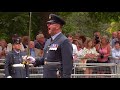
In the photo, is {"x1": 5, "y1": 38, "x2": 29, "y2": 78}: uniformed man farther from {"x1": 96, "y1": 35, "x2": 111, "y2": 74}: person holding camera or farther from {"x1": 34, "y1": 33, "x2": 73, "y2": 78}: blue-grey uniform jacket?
{"x1": 96, "y1": 35, "x2": 111, "y2": 74}: person holding camera

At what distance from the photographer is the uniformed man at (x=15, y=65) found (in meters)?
5.55

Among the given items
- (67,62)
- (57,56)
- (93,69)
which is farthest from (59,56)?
(93,69)

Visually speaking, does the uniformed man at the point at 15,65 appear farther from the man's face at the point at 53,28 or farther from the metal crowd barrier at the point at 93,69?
the man's face at the point at 53,28

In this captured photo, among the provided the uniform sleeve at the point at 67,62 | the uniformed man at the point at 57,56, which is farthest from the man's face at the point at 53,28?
the uniform sleeve at the point at 67,62

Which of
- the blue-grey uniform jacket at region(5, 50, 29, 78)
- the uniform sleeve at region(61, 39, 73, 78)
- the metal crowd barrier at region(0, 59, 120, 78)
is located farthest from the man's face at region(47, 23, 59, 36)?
the metal crowd barrier at region(0, 59, 120, 78)

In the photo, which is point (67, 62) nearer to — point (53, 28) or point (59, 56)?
point (59, 56)

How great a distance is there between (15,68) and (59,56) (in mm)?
1090

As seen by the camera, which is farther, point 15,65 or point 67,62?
point 15,65

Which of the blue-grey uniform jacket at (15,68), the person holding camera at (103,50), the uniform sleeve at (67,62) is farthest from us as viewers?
the person holding camera at (103,50)

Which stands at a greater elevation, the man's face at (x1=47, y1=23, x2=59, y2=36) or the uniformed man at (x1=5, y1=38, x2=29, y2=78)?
the man's face at (x1=47, y1=23, x2=59, y2=36)

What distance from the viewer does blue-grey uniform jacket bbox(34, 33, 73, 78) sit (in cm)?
481

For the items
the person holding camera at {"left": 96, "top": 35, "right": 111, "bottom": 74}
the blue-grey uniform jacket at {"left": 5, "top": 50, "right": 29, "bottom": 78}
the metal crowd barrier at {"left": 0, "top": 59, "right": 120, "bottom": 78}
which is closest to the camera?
the blue-grey uniform jacket at {"left": 5, "top": 50, "right": 29, "bottom": 78}

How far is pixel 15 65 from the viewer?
611cm
